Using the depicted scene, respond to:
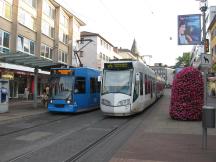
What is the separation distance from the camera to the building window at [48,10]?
42.2 m

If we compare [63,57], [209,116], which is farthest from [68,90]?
A: [63,57]

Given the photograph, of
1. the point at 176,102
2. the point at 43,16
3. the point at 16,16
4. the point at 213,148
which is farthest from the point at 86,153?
the point at 43,16

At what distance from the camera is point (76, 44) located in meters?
54.0

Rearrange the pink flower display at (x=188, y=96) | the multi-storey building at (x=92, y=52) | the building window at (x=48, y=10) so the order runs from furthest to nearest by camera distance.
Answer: the multi-storey building at (x=92, y=52), the building window at (x=48, y=10), the pink flower display at (x=188, y=96)

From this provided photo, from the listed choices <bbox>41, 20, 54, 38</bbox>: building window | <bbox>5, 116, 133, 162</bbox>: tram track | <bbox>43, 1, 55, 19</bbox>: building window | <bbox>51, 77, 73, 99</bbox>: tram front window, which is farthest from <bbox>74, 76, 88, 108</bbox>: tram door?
<bbox>43, 1, 55, 19</bbox>: building window

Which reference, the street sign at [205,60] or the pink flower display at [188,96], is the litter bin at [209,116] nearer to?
the street sign at [205,60]

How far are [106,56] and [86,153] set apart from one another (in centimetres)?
6615

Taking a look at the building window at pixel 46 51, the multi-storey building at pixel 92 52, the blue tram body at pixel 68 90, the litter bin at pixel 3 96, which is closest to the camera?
the litter bin at pixel 3 96

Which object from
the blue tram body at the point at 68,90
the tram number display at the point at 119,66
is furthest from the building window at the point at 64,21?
the tram number display at the point at 119,66

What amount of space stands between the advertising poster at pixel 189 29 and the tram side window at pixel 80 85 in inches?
308

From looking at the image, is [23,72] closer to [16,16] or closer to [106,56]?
[16,16]

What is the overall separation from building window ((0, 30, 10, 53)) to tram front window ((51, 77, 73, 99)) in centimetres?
1249

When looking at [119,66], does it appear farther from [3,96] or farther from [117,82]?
[3,96]

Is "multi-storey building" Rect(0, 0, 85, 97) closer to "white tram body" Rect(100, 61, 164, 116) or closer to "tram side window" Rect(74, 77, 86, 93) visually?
"tram side window" Rect(74, 77, 86, 93)
